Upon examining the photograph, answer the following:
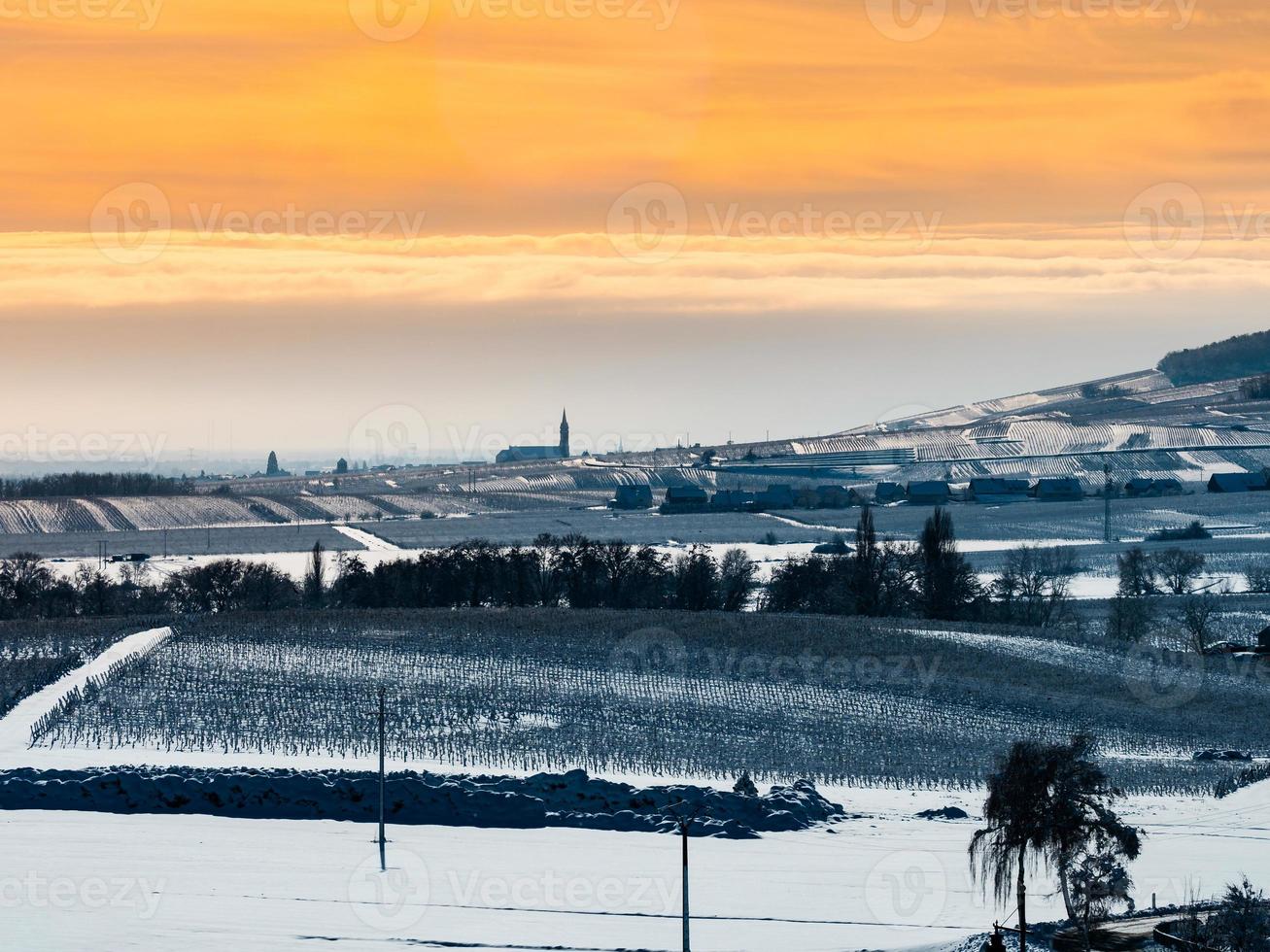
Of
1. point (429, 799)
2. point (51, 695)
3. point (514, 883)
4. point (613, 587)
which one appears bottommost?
point (514, 883)

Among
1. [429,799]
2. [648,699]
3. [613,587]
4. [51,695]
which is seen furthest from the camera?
[613,587]

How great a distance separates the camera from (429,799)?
42.2 metres

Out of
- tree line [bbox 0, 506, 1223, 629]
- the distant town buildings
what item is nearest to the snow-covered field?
tree line [bbox 0, 506, 1223, 629]

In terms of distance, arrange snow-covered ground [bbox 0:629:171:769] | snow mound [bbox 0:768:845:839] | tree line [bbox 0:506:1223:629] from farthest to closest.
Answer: tree line [bbox 0:506:1223:629], snow-covered ground [bbox 0:629:171:769], snow mound [bbox 0:768:845:839]

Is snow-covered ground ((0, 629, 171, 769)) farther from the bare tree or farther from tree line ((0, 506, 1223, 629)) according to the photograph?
the bare tree

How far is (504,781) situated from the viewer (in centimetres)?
4316

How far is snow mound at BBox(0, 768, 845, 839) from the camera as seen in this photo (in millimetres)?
41438

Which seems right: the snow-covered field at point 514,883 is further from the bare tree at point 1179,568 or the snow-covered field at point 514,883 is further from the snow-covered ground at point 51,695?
the bare tree at point 1179,568

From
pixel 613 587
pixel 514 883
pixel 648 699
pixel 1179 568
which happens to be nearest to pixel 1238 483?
pixel 1179 568

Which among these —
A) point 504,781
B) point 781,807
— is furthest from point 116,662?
point 781,807

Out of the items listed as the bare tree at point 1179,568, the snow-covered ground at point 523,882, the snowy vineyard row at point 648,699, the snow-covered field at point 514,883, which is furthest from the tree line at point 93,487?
the snow-covered ground at point 523,882

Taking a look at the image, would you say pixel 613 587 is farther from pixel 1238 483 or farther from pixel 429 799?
pixel 1238 483

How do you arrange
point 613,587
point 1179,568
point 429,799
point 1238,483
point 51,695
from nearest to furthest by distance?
point 429,799
point 51,695
point 613,587
point 1179,568
point 1238,483

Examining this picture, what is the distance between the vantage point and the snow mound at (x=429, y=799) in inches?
1631
